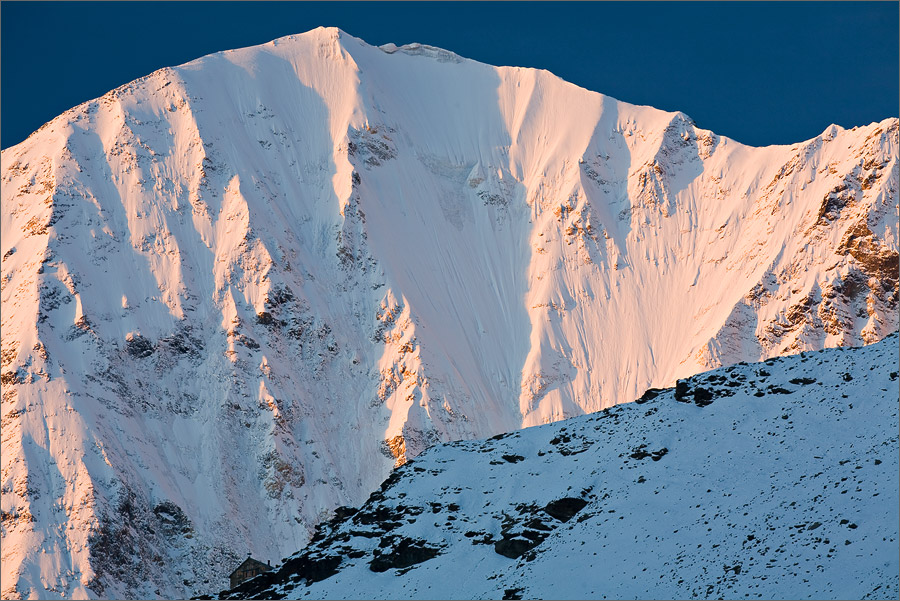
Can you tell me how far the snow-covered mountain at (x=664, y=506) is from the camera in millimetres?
58344

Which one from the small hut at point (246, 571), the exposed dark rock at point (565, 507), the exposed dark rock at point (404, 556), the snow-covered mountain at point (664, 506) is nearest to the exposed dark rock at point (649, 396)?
the snow-covered mountain at point (664, 506)

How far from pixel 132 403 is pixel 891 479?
5865 inches

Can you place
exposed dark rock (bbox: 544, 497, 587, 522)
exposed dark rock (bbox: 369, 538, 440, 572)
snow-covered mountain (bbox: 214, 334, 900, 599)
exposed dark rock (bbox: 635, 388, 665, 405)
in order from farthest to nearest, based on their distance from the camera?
exposed dark rock (bbox: 635, 388, 665, 405)
exposed dark rock (bbox: 369, 538, 440, 572)
exposed dark rock (bbox: 544, 497, 587, 522)
snow-covered mountain (bbox: 214, 334, 900, 599)

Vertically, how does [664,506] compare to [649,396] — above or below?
below

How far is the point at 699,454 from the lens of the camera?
2805 inches

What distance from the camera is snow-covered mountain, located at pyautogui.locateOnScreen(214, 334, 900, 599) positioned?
58.3 m

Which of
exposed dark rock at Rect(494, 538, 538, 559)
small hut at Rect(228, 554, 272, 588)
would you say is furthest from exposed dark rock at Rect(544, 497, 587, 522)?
small hut at Rect(228, 554, 272, 588)

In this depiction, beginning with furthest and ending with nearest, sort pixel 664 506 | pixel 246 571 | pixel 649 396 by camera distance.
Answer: pixel 246 571 < pixel 649 396 < pixel 664 506

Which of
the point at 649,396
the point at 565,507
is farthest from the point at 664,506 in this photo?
the point at 649,396

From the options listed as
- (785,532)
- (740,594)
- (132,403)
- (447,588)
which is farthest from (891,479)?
(132,403)

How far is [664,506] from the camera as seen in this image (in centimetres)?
6719

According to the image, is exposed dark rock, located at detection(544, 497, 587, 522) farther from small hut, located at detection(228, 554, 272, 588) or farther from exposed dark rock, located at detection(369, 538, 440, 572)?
small hut, located at detection(228, 554, 272, 588)

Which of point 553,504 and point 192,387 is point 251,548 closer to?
point 192,387

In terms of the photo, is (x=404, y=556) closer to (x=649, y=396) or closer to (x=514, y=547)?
(x=514, y=547)
